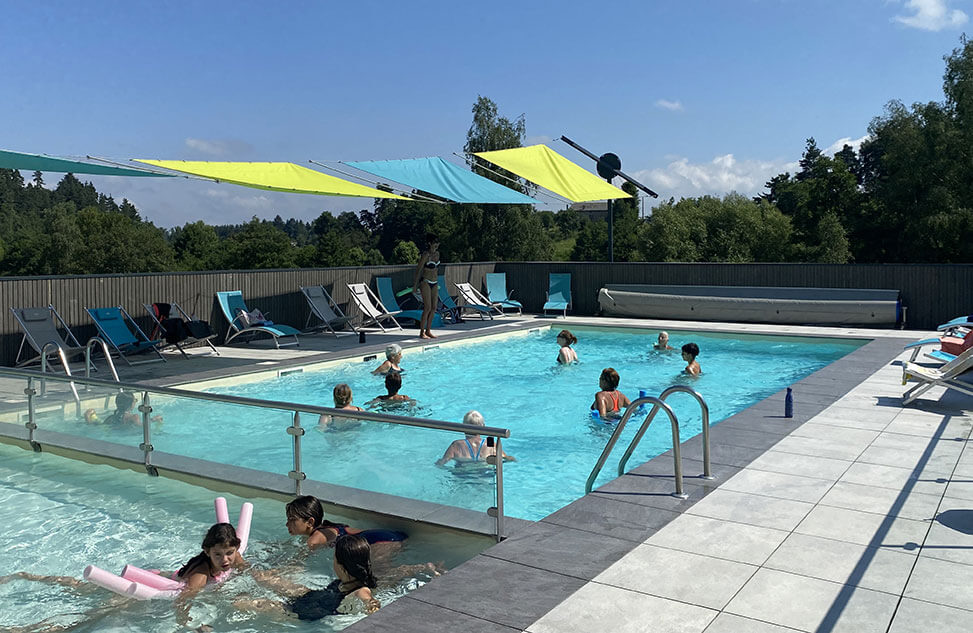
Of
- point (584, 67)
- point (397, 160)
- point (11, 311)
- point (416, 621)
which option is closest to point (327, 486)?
point (416, 621)

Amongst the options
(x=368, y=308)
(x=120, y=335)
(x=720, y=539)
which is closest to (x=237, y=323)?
(x=120, y=335)

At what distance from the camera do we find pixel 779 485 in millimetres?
5227

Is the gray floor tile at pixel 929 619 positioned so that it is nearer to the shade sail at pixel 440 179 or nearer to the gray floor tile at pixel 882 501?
the gray floor tile at pixel 882 501

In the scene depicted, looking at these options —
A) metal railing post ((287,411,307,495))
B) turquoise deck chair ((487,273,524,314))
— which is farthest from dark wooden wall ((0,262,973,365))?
metal railing post ((287,411,307,495))

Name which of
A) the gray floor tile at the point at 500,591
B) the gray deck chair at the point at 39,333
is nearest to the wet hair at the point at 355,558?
the gray floor tile at the point at 500,591

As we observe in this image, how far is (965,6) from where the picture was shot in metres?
29.1

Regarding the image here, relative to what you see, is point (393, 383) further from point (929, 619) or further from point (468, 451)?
point (929, 619)

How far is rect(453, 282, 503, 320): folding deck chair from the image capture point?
16547 millimetres

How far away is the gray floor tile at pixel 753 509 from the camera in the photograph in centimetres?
455

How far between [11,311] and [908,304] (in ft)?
47.5

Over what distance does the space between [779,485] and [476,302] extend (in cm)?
1229

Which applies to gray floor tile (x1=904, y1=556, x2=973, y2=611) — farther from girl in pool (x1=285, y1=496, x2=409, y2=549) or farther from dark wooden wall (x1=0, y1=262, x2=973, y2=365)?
dark wooden wall (x1=0, y1=262, x2=973, y2=365)

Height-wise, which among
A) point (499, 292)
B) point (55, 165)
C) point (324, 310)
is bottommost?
point (324, 310)

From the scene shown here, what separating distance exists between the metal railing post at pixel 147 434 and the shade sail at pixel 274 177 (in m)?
4.91
